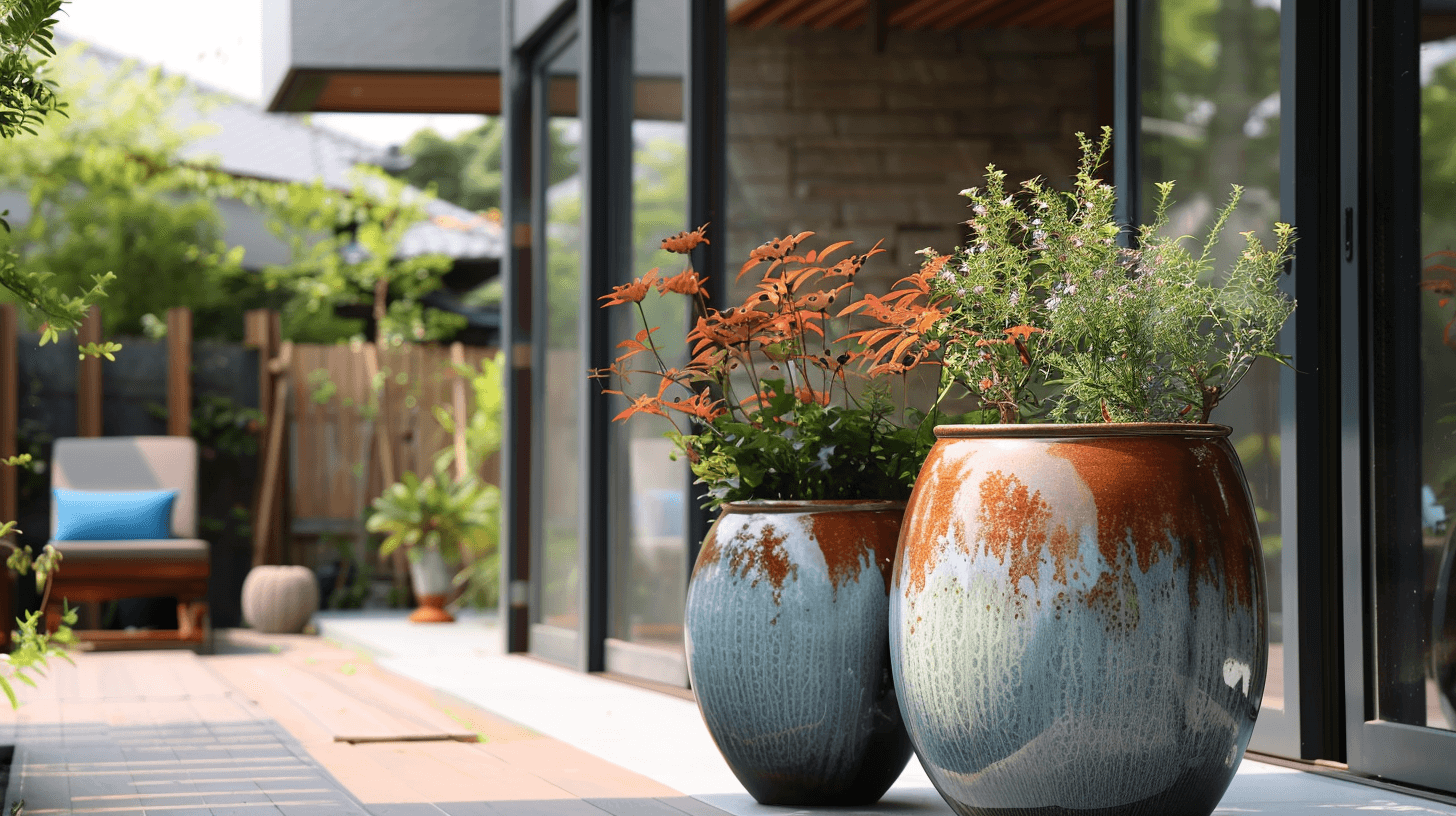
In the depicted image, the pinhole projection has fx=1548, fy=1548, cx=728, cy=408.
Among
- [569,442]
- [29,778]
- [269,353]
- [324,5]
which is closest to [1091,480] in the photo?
[29,778]

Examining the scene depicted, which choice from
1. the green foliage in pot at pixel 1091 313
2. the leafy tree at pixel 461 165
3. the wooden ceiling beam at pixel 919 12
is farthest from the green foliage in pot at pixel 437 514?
the leafy tree at pixel 461 165

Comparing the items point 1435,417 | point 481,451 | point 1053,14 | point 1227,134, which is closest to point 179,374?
point 481,451

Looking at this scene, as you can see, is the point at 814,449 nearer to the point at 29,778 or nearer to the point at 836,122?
the point at 29,778

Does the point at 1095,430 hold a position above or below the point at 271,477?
above

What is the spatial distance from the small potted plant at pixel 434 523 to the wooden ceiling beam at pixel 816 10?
3198 mm

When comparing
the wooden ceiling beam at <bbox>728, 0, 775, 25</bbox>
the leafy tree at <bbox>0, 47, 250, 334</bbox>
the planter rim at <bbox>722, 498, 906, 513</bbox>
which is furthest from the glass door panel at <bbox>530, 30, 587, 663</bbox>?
the leafy tree at <bbox>0, 47, 250, 334</bbox>

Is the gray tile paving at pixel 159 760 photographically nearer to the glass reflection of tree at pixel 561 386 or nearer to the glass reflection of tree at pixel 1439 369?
the glass reflection of tree at pixel 561 386

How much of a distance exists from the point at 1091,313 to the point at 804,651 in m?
0.73

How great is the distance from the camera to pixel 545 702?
450cm

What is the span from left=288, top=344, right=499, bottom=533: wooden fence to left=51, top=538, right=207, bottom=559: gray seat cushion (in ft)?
6.28

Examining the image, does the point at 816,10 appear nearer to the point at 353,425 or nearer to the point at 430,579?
the point at 430,579

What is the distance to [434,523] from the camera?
322 inches

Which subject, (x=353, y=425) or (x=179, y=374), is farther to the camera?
(x=353, y=425)

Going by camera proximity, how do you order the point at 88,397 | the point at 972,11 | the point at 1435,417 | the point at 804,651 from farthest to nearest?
the point at 88,397 < the point at 972,11 < the point at 1435,417 < the point at 804,651
